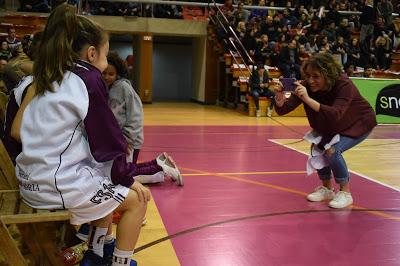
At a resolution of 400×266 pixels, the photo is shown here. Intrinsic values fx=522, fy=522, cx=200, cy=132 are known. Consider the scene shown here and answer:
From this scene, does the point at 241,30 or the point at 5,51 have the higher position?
the point at 241,30

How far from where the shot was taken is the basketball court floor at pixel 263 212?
3416 mm

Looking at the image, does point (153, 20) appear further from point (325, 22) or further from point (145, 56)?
point (325, 22)

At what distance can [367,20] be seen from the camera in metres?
18.0

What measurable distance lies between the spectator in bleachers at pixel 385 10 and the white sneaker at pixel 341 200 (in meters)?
15.6

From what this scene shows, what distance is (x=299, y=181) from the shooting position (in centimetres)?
570

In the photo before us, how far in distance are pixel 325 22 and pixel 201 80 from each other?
463 cm

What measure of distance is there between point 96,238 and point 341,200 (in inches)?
106

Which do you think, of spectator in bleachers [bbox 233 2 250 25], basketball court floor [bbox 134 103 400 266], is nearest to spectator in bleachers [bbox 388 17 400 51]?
spectator in bleachers [bbox 233 2 250 25]

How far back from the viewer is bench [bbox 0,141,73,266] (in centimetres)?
212

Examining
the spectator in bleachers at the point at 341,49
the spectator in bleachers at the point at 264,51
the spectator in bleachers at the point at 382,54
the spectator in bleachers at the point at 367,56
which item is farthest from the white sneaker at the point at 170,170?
the spectator in bleachers at the point at 382,54

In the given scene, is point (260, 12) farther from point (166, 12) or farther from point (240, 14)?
point (166, 12)

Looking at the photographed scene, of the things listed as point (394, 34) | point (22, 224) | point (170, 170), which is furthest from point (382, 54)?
point (22, 224)

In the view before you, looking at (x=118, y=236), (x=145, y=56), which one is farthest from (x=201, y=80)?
(x=118, y=236)

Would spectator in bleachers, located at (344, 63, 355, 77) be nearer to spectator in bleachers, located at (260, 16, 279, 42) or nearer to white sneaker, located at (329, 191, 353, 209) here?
spectator in bleachers, located at (260, 16, 279, 42)
